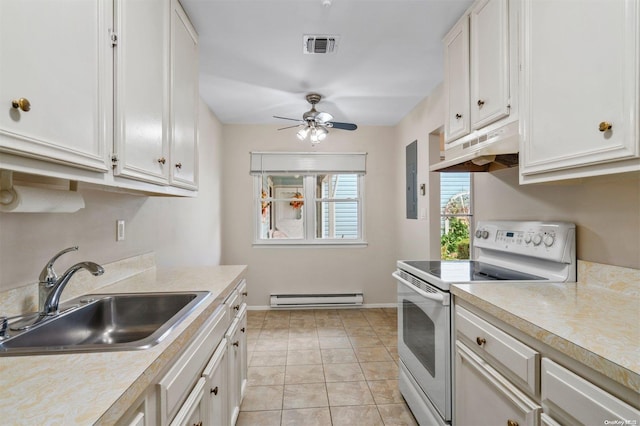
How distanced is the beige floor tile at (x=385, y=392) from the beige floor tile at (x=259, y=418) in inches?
27.2

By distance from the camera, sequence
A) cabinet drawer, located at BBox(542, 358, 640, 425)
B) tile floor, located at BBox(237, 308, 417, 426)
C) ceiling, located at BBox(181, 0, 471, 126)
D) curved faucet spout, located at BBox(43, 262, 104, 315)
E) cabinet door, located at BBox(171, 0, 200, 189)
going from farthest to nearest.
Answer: tile floor, located at BBox(237, 308, 417, 426)
ceiling, located at BBox(181, 0, 471, 126)
cabinet door, located at BBox(171, 0, 200, 189)
curved faucet spout, located at BBox(43, 262, 104, 315)
cabinet drawer, located at BBox(542, 358, 640, 425)

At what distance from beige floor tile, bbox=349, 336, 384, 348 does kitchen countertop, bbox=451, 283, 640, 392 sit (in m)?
1.79

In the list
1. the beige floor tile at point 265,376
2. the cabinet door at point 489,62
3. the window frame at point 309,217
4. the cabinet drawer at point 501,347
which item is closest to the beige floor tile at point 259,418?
the beige floor tile at point 265,376

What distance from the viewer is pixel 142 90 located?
1288mm

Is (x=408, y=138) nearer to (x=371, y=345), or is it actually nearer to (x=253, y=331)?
(x=371, y=345)

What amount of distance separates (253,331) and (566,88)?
129 inches

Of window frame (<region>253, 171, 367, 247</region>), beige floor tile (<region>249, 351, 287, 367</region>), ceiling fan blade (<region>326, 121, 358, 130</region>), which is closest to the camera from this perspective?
beige floor tile (<region>249, 351, 287, 367</region>)

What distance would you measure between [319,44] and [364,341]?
269cm

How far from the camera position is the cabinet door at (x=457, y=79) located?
1.85 m

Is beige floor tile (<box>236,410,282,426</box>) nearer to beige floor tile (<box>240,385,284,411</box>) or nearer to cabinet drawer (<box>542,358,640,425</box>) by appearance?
beige floor tile (<box>240,385,284,411</box>)

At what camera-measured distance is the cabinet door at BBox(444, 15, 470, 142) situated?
72.7 inches

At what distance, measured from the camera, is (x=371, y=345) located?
116 inches

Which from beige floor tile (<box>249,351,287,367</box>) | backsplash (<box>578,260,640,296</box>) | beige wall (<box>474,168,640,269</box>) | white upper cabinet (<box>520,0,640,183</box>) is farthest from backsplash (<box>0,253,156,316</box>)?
backsplash (<box>578,260,640,296</box>)

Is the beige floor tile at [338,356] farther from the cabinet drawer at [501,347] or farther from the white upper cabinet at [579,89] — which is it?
the white upper cabinet at [579,89]
